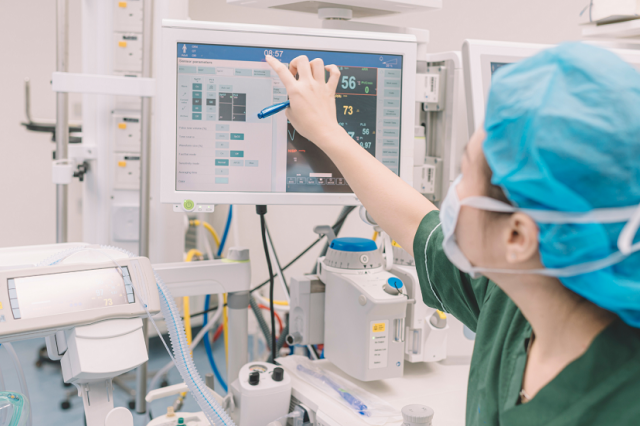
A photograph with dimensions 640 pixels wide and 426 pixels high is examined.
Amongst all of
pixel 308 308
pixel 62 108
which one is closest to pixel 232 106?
pixel 308 308

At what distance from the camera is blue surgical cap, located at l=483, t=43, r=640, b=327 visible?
0.48 meters

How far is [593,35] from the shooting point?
1673mm

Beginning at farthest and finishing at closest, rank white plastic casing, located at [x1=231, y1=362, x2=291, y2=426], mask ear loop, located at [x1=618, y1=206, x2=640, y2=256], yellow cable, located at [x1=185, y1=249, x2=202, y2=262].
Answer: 1. yellow cable, located at [x1=185, y1=249, x2=202, y2=262]
2. white plastic casing, located at [x1=231, y1=362, x2=291, y2=426]
3. mask ear loop, located at [x1=618, y1=206, x2=640, y2=256]

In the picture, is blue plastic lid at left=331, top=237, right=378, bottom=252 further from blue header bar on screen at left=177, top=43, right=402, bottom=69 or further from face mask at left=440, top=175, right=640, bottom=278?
face mask at left=440, top=175, right=640, bottom=278

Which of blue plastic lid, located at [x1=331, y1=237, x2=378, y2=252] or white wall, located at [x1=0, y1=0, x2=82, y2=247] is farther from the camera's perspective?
white wall, located at [x1=0, y1=0, x2=82, y2=247]

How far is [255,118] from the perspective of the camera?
45.8 inches

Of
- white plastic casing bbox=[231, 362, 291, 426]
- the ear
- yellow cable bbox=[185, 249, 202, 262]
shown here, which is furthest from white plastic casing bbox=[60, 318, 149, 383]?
yellow cable bbox=[185, 249, 202, 262]

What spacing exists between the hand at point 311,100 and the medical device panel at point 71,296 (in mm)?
390

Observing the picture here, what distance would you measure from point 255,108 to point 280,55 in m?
0.13

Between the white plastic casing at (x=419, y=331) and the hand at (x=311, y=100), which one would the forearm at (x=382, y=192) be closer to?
the hand at (x=311, y=100)

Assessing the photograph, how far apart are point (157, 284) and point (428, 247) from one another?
1.59 feet

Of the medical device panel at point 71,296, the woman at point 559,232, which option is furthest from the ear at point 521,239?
the medical device panel at point 71,296

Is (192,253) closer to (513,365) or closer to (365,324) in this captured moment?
(365,324)

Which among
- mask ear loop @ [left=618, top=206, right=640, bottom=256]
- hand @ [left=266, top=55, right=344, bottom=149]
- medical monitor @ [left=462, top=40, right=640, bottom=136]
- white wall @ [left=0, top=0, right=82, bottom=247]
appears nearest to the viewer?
mask ear loop @ [left=618, top=206, right=640, bottom=256]
